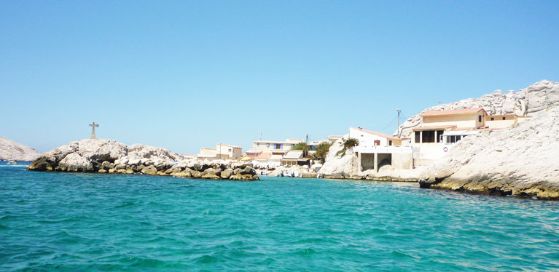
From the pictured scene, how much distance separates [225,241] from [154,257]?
285 cm

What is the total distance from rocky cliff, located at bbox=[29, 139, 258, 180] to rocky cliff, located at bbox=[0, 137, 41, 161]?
101575 millimetres

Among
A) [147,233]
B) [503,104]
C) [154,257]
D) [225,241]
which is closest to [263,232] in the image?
[225,241]

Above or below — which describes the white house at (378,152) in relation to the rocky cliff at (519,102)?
below

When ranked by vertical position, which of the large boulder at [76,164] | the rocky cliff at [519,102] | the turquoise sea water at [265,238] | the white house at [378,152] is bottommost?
the turquoise sea water at [265,238]

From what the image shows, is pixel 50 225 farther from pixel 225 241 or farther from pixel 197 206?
pixel 197 206

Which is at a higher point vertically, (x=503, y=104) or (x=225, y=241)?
(x=503, y=104)

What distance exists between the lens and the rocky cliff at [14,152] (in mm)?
144500

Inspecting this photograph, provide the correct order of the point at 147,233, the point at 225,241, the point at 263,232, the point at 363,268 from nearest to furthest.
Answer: the point at 363,268 → the point at 225,241 → the point at 147,233 → the point at 263,232

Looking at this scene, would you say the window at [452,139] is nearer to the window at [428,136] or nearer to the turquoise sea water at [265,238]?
the window at [428,136]

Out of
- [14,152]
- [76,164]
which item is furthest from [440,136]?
[14,152]

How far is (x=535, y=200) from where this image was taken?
28.8m

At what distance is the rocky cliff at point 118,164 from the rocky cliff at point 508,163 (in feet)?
81.7

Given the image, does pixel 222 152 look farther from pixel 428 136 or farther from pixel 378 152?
pixel 428 136

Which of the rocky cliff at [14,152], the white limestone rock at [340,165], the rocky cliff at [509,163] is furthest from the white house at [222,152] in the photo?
the rocky cliff at [14,152]
